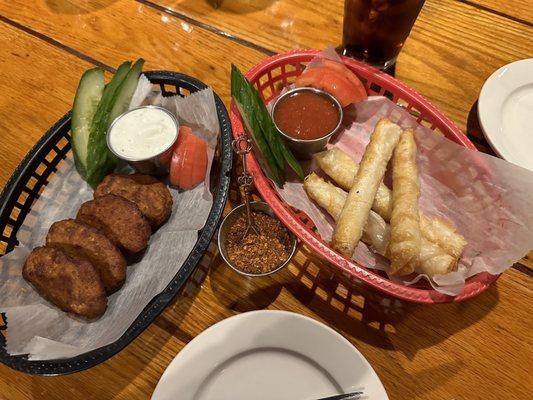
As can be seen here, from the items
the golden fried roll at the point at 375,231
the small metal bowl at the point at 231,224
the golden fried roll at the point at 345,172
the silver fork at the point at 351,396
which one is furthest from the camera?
the golden fried roll at the point at 345,172

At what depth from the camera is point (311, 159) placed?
6.02 feet

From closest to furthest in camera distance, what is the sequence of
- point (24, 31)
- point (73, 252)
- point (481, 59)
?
point (73, 252)
point (481, 59)
point (24, 31)

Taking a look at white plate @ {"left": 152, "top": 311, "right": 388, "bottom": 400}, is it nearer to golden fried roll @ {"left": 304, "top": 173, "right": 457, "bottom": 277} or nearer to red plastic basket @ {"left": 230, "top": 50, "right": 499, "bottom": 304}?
red plastic basket @ {"left": 230, "top": 50, "right": 499, "bottom": 304}

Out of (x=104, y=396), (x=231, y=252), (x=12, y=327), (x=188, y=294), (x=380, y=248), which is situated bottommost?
(x=104, y=396)

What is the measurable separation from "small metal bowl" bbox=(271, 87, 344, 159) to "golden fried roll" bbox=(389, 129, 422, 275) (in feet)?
0.94

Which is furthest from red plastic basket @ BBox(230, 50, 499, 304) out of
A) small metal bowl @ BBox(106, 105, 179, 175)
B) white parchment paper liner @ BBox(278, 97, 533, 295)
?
small metal bowl @ BBox(106, 105, 179, 175)

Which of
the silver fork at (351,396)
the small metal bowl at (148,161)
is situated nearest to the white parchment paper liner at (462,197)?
the silver fork at (351,396)

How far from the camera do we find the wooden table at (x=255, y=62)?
1.46m

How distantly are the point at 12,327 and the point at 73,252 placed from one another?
0.32m

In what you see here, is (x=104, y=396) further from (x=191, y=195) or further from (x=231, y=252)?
(x=191, y=195)

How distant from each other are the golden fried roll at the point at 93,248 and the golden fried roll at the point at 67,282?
0.15 feet

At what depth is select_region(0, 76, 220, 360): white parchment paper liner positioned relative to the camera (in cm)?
144

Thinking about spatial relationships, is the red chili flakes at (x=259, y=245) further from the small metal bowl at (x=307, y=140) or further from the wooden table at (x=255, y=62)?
the small metal bowl at (x=307, y=140)

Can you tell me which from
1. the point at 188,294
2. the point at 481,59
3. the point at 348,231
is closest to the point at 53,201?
the point at 188,294
